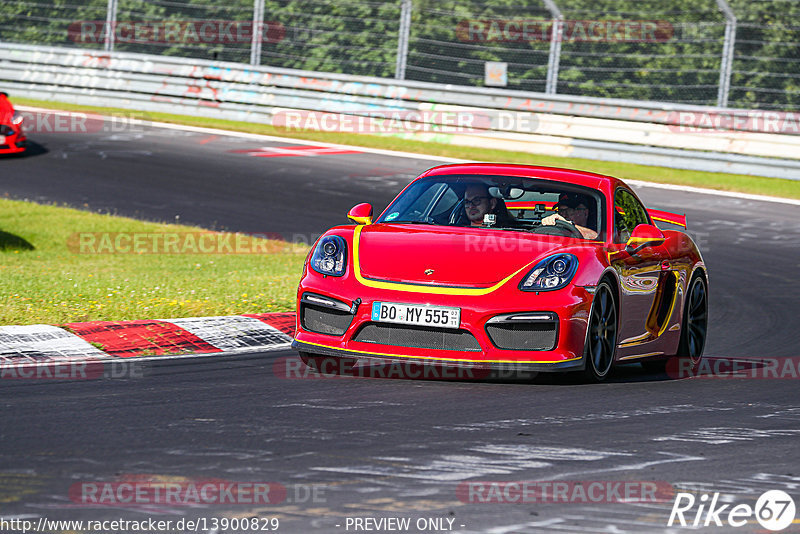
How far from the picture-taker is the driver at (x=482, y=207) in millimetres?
7996

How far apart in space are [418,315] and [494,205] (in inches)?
55.3

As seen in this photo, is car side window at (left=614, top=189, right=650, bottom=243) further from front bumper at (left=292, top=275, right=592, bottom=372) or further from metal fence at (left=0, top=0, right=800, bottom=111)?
metal fence at (left=0, top=0, right=800, bottom=111)

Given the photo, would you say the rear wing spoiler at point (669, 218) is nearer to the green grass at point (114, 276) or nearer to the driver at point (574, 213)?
the driver at point (574, 213)

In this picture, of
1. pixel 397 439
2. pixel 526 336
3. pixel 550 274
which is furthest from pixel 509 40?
pixel 397 439

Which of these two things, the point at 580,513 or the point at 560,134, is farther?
the point at 560,134

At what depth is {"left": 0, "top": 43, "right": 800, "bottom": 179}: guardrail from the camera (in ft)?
63.6

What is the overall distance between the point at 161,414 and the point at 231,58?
17826 mm

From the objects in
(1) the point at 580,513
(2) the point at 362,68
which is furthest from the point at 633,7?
(1) the point at 580,513

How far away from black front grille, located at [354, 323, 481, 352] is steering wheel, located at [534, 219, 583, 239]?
3.85 feet

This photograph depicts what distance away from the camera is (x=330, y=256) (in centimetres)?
739

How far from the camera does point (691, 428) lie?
20.2 ft

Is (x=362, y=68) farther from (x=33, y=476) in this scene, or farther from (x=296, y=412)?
(x=33, y=476)

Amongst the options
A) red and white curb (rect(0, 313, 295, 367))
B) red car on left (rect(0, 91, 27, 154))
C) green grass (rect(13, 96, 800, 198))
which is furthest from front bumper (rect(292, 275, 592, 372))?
red car on left (rect(0, 91, 27, 154))

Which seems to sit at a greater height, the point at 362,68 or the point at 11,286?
the point at 362,68
